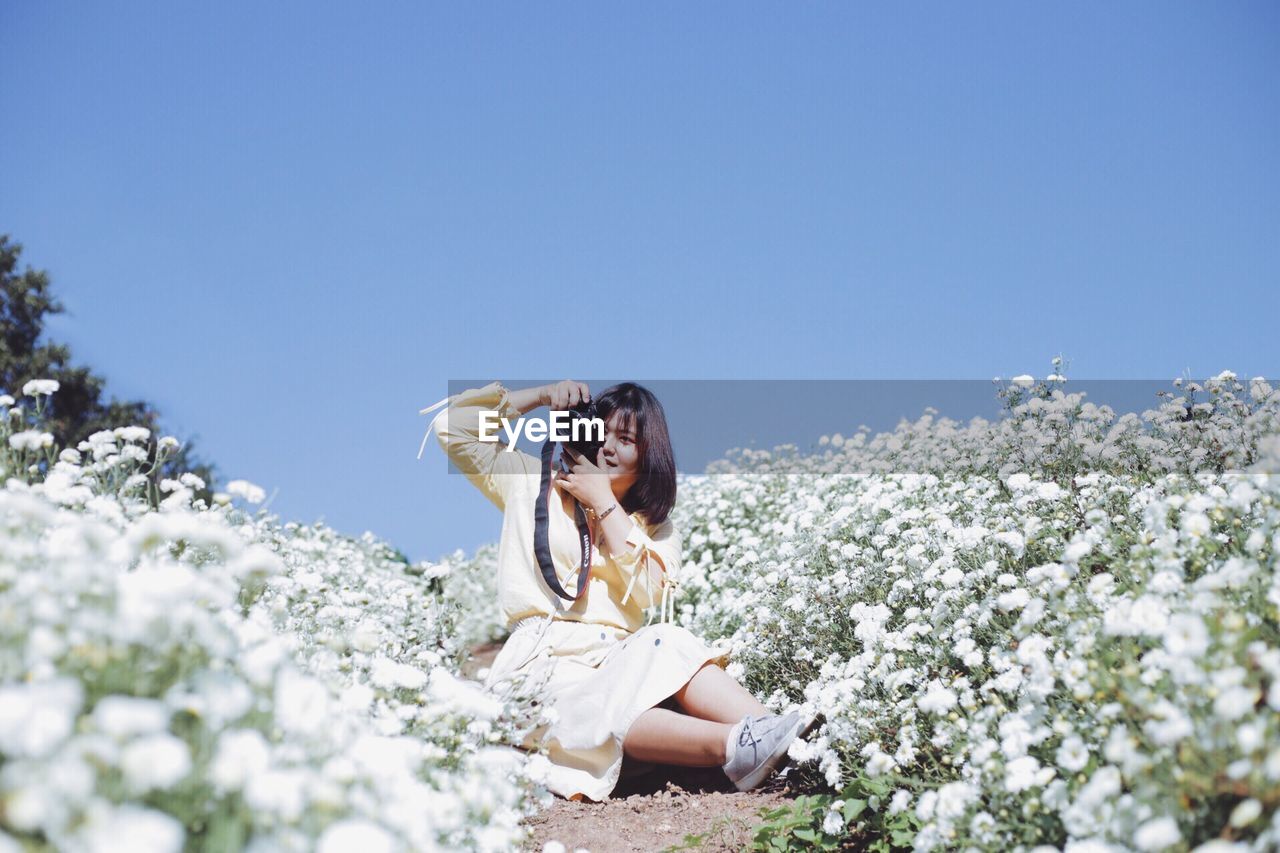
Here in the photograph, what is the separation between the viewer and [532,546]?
4539 mm

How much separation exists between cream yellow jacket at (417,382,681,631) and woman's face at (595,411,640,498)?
244 mm

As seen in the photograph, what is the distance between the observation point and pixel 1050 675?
262 centimetres

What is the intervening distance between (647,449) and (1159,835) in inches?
129

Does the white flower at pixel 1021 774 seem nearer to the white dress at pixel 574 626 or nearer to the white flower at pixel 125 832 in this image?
the white dress at pixel 574 626

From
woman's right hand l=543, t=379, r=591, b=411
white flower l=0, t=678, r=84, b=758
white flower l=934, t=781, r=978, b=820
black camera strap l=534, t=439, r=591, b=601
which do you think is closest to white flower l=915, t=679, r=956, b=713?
white flower l=934, t=781, r=978, b=820

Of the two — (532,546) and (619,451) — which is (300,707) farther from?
(619,451)

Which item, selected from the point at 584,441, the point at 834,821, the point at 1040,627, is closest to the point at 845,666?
the point at 834,821

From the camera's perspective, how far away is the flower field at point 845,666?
1530mm

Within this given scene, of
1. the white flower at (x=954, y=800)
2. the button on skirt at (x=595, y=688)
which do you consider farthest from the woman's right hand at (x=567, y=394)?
the white flower at (x=954, y=800)

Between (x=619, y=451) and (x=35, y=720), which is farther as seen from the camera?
(x=619, y=451)

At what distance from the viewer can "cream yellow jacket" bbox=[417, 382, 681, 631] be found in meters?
4.50

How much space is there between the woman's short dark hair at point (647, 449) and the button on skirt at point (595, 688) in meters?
0.78

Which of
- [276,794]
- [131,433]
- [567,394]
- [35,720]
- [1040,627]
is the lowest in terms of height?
[276,794]

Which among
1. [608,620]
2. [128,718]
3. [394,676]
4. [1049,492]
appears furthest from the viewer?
[608,620]
